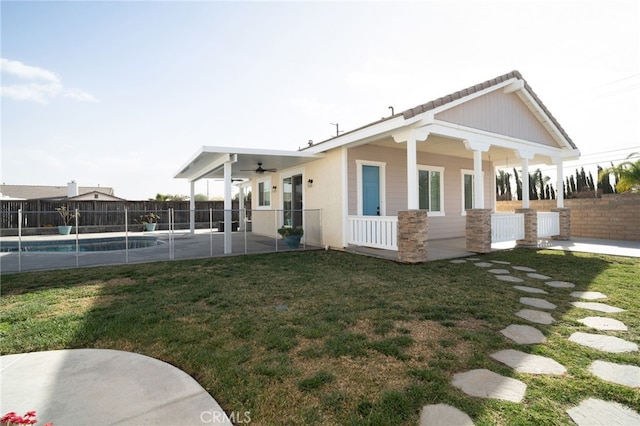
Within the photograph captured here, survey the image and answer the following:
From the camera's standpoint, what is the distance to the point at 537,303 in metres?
4.08

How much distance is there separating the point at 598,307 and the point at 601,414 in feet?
8.87

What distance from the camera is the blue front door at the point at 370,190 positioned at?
364 inches

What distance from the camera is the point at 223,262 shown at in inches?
296

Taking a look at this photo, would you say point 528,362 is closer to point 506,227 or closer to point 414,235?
point 414,235

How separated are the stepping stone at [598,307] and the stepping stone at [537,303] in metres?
0.31

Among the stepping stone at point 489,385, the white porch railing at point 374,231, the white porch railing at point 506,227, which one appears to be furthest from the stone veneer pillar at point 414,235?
the stepping stone at point 489,385

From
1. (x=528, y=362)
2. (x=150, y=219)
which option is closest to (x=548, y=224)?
(x=528, y=362)

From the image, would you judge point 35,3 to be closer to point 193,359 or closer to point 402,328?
point 193,359

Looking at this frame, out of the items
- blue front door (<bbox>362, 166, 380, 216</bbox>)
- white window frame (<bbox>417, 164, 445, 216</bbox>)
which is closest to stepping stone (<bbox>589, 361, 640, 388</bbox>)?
blue front door (<bbox>362, 166, 380, 216</bbox>)

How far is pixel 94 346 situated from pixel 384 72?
1075 cm

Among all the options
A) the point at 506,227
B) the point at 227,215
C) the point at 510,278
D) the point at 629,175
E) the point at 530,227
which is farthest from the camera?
the point at 629,175

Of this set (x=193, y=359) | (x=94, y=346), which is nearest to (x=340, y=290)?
(x=193, y=359)

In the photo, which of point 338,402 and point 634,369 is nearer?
point 338,402

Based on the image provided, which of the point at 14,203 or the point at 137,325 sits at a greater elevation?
the point at 14,203
